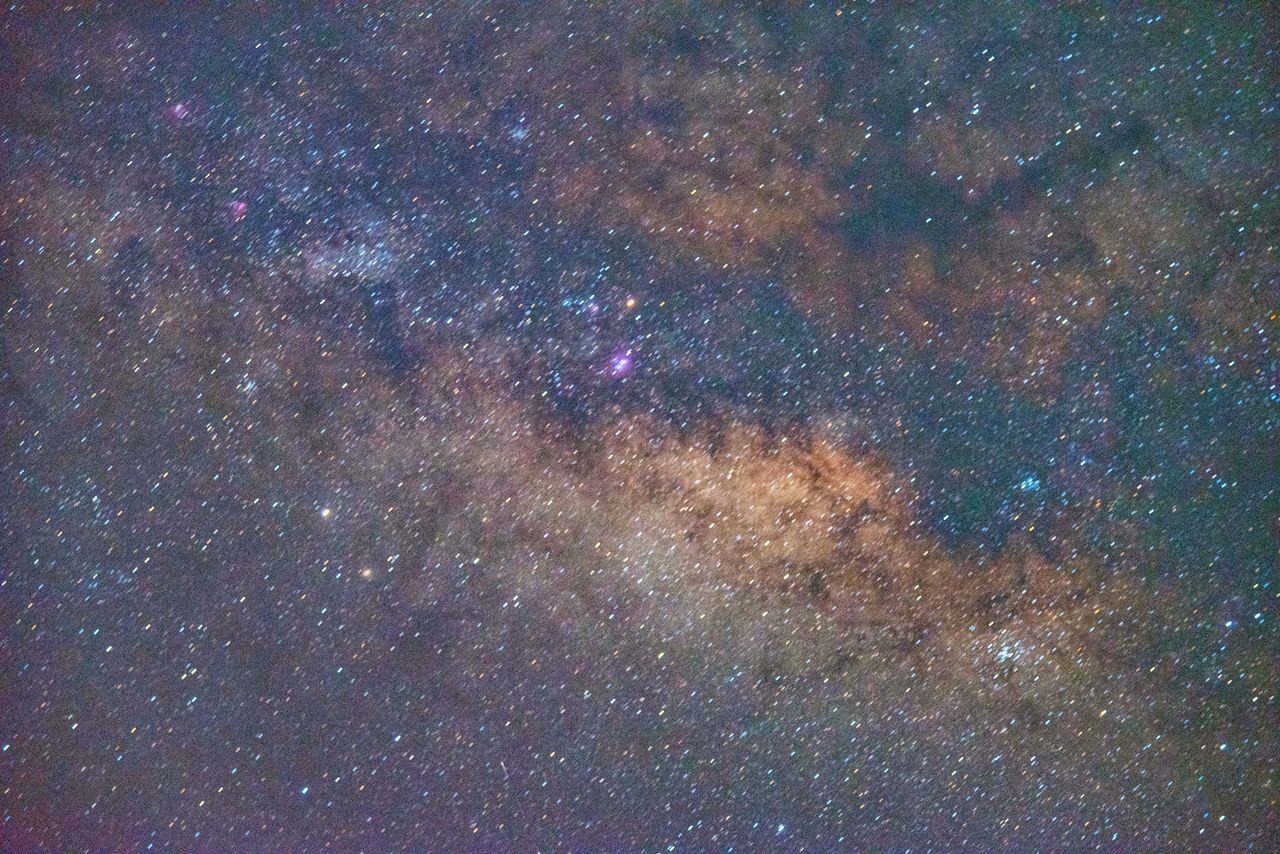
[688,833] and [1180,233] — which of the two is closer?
[1180,233]

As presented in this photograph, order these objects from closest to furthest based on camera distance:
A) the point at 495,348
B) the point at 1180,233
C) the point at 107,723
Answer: the point at 1180,233 → the point at 495,348 → the point at 107,723

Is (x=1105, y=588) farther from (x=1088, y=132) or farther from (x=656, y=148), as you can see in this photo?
(x=656, y=148)

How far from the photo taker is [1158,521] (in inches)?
65.6

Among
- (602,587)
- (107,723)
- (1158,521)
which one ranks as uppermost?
(1158,521)

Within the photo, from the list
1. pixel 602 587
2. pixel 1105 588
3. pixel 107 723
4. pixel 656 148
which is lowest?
pixel 107 723

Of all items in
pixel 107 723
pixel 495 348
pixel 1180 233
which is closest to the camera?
pixel 1180 233

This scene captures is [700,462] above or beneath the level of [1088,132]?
beneath

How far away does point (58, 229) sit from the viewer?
1798mm

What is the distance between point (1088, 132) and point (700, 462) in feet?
3.91

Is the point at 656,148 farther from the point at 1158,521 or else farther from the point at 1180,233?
the point at 1158,521

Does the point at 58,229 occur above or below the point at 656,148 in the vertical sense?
below

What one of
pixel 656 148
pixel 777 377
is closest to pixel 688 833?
pixel 777 377

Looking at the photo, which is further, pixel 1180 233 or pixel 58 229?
pixel 58 229

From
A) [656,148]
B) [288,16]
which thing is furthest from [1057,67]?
[288,16]
